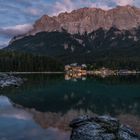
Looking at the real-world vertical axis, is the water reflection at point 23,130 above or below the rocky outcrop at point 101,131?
below

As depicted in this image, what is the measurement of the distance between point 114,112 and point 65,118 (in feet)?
37.9

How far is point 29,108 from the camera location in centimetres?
5694

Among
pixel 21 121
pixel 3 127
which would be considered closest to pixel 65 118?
pixel 21 121

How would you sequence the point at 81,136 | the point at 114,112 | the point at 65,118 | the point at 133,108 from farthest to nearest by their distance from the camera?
1. the point at 133,108
2. the point at 114,112
3. the point at 65,118
4. the point at 81,136

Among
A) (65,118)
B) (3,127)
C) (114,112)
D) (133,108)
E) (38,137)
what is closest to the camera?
(38,137)

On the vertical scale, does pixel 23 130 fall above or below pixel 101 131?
below

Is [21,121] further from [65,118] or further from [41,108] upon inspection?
[41,108]

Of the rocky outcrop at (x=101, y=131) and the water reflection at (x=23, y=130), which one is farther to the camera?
the water reflection at (x=23, y=130)

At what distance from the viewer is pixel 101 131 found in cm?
2917

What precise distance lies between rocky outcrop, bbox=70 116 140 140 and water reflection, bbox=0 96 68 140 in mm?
3425

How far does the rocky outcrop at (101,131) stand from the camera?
28.6 meters

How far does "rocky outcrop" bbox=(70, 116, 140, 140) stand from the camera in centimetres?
2862

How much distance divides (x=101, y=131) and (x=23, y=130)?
10584mm

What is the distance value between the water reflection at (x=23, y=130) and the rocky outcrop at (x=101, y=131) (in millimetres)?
3425
